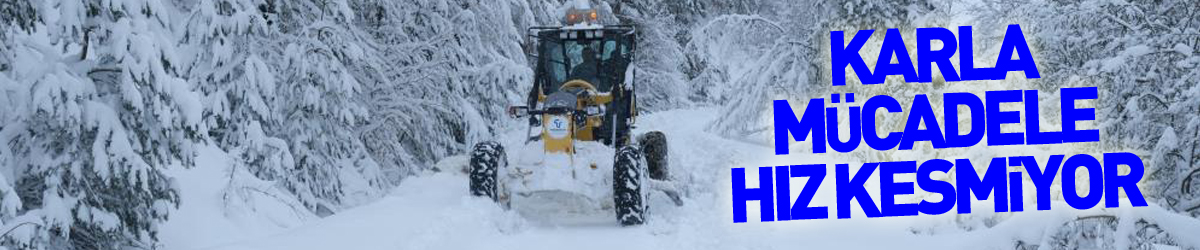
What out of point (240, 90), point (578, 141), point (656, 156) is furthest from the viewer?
point (656, 156)

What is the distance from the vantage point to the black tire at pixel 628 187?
322 inches

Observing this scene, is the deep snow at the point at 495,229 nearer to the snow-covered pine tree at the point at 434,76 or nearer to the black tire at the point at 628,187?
the black tire at the point at 628,187

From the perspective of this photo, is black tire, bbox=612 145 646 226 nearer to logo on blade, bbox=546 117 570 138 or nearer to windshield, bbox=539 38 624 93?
logo on blade, bbox=546 117 570 138

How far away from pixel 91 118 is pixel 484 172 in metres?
3.82

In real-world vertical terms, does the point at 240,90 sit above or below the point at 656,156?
above

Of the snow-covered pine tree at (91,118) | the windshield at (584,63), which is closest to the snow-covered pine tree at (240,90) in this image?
the snow-covered pine tree at (91,118)

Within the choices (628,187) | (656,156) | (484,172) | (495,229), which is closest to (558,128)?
(484,172)

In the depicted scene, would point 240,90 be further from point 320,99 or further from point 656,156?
point 656,156

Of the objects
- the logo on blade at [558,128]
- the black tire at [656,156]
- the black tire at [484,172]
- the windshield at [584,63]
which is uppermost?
the windshield at [584,63]

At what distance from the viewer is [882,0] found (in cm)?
1184

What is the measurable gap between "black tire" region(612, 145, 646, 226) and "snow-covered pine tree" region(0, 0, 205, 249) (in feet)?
11.6

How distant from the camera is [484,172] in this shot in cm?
862

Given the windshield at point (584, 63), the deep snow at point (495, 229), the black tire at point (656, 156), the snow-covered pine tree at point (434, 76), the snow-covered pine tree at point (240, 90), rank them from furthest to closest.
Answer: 1. the snow-covered pine tree at point (434, 76)
2. the black tire at point (656, 156)
3. the windshield at point (584, 63)
4. the snow-covered pine tree at point (240, 90)
5. the deep snow at point (495, 229)

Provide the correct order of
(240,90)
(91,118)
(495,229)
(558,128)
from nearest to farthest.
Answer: (91,118), (495,229), (558,128), (240,90)
